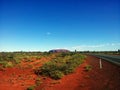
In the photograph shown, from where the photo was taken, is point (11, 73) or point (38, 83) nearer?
point (38, 83)

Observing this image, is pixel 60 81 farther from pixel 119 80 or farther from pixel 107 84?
pixel 119 80

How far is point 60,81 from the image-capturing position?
13.8 m

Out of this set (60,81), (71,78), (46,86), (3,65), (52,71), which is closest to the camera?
(46,86)

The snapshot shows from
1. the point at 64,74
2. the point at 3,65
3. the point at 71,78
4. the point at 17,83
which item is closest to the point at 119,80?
the point at 71,78

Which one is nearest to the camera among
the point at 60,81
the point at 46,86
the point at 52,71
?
the point at 46,86

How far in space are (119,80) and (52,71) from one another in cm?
593

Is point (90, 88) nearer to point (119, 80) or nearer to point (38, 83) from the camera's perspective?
point (119, 80)

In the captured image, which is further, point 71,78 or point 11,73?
point 11,73

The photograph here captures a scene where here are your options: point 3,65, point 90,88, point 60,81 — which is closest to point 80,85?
point 90,88

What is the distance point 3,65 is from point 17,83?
6.58 m

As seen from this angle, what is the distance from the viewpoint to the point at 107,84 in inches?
481

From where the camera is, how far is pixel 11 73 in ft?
54.5

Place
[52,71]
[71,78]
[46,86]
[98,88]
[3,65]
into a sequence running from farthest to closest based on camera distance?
1. [3,65]
2. [52,71]
3. [71,78]
4. [46,86]
5. [98,88]

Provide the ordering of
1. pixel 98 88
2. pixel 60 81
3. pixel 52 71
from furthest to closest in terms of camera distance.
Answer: pixel 52 71, pixel 60 81, pixel 98 88
